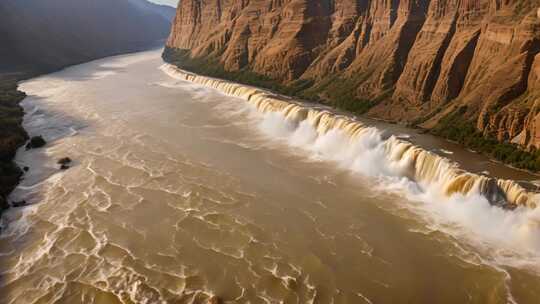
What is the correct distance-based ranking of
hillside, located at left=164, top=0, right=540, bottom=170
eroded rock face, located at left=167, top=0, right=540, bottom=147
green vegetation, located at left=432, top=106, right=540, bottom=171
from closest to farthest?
green vegetation, located at left=432, top=106, right=540, bottom=171, hillside, located at left=164, top=0, right=540, bottom=170, eroded rock face, located at left=167, top=0, right=540, bottom=147

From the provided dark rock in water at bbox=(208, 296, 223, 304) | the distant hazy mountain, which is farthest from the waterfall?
the distant hazy mountain

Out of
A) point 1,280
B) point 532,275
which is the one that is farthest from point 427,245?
point 1,280

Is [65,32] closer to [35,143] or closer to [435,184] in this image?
[35,143]

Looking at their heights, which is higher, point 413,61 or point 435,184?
point 413,61

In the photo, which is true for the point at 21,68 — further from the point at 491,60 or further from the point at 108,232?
the point at 491,60

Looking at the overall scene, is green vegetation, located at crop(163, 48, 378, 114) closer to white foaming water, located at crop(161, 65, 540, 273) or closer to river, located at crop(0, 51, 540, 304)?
white foaming water, located at crop(161, 65, 540, 273)

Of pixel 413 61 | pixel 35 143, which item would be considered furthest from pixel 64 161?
pixel 413 61
